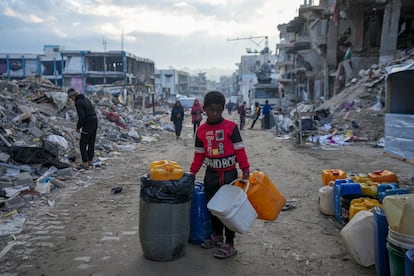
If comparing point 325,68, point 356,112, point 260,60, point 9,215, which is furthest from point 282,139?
point 260,60

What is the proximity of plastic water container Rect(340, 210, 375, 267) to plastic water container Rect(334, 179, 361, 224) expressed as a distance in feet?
3.26

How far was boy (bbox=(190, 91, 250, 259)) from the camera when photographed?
→ 384cm

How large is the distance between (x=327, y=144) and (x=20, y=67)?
179ft

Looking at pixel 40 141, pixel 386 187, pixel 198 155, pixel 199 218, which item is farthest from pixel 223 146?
pixel 40 141

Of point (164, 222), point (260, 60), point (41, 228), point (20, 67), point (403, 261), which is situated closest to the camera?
point (403, 261)

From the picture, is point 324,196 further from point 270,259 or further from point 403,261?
point 403,261

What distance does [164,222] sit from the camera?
362cm

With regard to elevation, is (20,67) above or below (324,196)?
above

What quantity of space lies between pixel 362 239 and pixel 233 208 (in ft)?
4.28

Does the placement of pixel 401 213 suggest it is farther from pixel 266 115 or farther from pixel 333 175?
pixel 266 115

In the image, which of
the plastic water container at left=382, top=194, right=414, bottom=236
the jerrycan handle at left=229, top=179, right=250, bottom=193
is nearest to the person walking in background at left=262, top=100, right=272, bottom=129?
the jerrycan handle at left=229, top=179, right=250, bottom=193

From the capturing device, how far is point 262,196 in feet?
12.4

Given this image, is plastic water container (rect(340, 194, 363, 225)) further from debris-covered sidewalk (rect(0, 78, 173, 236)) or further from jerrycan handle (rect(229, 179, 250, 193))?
debris-covered sidewalk (rect(0, 78, 173, 236))

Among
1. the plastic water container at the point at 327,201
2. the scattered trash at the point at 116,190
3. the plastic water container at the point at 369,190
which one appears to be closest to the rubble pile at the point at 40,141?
the scattered trash at the point at 116,190
